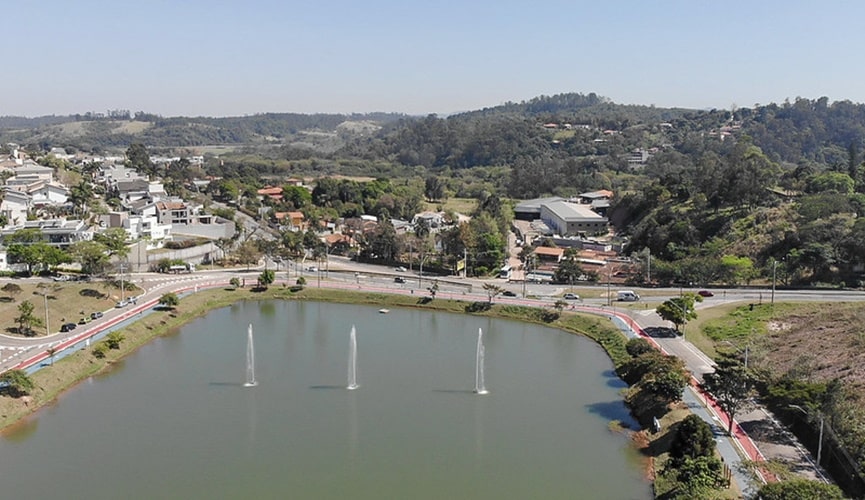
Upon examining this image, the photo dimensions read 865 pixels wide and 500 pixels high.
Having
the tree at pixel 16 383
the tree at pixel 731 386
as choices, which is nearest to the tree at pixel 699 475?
the tree at pixel 731 386

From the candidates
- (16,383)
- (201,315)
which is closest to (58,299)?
(201,315)

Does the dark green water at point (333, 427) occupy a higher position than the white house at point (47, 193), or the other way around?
the white house at point (47, 193)

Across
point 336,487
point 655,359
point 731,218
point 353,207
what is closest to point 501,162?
point 353,207

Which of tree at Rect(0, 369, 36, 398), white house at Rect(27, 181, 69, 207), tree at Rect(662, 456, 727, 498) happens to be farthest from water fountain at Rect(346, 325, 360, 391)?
white house at Rect(27, 181, 69, 207)

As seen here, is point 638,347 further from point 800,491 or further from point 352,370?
point 800,491

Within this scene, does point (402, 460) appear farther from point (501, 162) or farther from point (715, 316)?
point (501, 162)

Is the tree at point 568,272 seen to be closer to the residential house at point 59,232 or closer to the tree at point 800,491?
the tree at point 800,491
